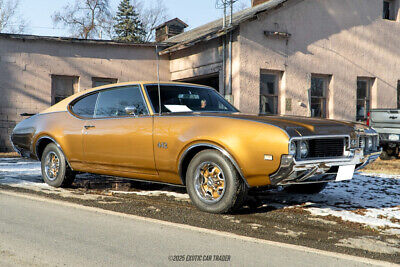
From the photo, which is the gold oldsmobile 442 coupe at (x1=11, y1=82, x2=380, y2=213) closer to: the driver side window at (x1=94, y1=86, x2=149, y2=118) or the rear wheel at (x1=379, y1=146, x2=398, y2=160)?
the driver side window at (x1=94, y1=86, x2=149, y2=118)

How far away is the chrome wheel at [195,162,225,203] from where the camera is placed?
4859 mm

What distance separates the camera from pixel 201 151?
16.3 feet

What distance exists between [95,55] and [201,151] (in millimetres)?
12687

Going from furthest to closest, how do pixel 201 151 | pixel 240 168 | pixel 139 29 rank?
pixel 139 29
pixel 201 151
pixel 240 168

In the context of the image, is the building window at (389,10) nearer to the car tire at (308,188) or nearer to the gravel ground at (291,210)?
the gravel ground at (291,210)

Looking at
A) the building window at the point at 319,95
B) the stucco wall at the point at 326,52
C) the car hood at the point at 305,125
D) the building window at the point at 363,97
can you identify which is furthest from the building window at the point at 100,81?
the car hood at the point at 305,125

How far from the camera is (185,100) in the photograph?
19.4 feet

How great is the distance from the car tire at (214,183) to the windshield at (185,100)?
3.09ft

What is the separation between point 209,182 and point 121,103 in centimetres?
190

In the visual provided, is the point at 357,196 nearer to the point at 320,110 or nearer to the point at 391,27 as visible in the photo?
the point at 320,110

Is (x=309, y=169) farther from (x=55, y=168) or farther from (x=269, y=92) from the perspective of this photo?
(x=269, y=92)

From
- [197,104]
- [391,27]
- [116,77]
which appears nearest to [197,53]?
[116,77]

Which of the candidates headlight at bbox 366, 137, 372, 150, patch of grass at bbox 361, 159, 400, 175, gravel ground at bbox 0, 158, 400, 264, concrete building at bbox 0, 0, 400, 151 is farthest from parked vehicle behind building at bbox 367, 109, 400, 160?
headlight at bbox 366, 137, 372, 150

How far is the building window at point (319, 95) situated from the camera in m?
15.5
